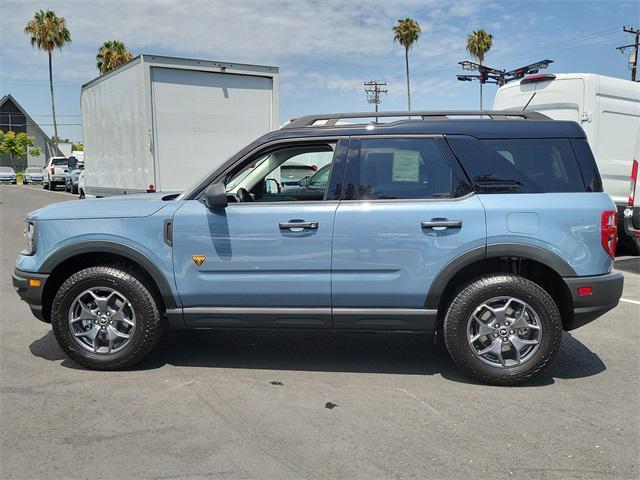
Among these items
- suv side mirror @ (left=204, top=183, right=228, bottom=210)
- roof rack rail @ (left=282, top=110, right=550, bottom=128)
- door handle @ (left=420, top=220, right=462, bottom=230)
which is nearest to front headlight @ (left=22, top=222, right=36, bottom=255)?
suv side mirror @ (left=204, top=183, right=228, bottom=210)

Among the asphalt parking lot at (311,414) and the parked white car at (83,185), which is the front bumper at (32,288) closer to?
the asphalt parking lot at (311,414)

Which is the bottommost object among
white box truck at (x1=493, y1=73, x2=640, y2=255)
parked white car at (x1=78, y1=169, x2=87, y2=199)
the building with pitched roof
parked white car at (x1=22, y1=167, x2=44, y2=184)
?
parked white car at (x1=78, y1=169, x2=87, y2=199)

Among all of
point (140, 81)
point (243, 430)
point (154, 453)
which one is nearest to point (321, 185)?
point (243, 430)

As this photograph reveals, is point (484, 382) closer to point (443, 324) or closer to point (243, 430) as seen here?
point (443, 324)

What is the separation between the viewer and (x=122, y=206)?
444cm

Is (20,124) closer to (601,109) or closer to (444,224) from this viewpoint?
(601,109)

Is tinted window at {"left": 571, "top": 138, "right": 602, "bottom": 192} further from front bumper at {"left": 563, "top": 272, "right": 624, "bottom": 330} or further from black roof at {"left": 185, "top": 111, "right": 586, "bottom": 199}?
front bumper at {"left": 563, "top": 272, "right": 624, "bottom": 330}

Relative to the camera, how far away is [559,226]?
3975 mm

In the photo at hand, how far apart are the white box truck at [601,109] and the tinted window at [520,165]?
4994mm

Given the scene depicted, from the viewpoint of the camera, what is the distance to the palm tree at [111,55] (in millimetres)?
45844

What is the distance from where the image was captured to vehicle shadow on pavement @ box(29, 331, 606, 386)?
4.48 m

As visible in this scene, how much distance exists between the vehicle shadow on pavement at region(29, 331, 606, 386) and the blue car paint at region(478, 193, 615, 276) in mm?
982

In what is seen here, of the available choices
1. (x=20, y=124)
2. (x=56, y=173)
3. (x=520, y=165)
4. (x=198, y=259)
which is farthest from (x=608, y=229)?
(x=20, y=124)

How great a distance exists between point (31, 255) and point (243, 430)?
232 cm
